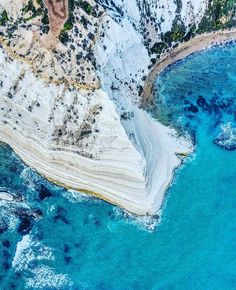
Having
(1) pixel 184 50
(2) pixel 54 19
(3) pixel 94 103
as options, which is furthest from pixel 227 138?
(2) pixel 54 19

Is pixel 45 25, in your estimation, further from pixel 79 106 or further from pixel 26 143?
pixel 26 143

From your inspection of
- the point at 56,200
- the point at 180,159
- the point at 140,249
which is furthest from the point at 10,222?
the point at 180,159

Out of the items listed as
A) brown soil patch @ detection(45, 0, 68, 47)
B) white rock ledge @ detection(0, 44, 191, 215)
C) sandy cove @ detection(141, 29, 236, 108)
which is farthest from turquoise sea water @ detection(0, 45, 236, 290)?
brown soil patch @ detection(45, 0, 68, 47)

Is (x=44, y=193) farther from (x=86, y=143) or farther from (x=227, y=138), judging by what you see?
(x=227, y=138)

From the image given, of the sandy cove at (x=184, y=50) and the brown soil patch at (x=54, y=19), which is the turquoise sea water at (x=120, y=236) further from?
the brown soil patch at (x=54, y=19)

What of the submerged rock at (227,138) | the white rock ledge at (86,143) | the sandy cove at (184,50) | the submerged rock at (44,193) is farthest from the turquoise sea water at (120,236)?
the sandy cove at (184,50)

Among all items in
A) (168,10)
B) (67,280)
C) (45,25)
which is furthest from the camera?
(168,10)
